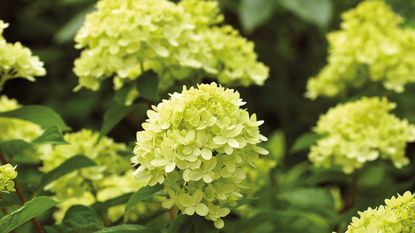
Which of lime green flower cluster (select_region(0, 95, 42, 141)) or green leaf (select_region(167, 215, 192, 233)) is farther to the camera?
lime green flower cluster (select_region(0, 95, 42, 141))

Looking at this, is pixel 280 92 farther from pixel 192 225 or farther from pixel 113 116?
pixel 192 225

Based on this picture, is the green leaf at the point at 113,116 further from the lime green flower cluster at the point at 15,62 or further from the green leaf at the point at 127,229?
the green leaf at the point at 127,229

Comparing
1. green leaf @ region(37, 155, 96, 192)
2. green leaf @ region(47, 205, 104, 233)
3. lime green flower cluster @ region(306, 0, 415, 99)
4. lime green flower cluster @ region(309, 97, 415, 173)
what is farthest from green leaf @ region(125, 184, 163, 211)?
lime green flower cluster @ region(306, 0, 415, 99)

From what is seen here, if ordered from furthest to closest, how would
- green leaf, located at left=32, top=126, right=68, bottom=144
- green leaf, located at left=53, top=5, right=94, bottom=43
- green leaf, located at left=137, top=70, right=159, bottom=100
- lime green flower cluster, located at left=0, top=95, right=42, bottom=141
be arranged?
green leaf, located at left=53, top=5, right=94, bottom=43
lime green flower cluster, located at left=0, top=95, right=42, bottom=141
green leaf, located at left=137, top=70, right=159, bottom=100
green leaf, located at left=32, top=126, right=68, bottom=144

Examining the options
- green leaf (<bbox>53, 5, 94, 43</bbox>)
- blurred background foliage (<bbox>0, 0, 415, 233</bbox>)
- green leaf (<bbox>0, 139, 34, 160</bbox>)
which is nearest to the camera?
green leaf (<bbox>0, 139, 34, 160</bbox>)

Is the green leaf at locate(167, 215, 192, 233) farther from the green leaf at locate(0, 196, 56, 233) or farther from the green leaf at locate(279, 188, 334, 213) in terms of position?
the green leaf at locate(279, 188, 334, 213)

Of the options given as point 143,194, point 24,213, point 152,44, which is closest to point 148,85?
point 152,44

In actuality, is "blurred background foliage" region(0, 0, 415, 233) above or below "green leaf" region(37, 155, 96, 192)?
above
